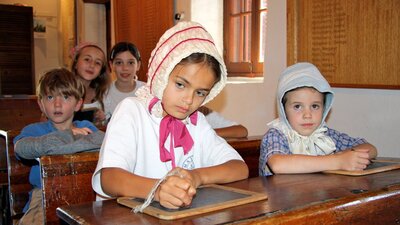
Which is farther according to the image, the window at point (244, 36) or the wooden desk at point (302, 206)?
the window at point (244, 36)

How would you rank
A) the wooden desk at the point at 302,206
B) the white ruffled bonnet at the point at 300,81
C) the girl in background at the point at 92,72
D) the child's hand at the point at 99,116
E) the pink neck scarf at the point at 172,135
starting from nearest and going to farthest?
the wooden desk at the point at 302,206, the pink neck scarf at the point at 172,135, the white ruffled bonnet at the point at 300,81, the child's hand at the point at 99,116, the girl in background at the point at 92,72

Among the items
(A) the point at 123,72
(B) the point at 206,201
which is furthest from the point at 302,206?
(A) the point at 123,72

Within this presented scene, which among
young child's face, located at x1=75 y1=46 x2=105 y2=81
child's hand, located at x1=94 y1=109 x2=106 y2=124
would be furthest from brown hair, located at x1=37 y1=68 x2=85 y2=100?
young child's face, located at x1=75 y1=46 x2=105 y2=81

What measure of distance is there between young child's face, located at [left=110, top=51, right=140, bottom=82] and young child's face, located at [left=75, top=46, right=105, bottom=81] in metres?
0.17

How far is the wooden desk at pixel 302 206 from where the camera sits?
101 centimetres

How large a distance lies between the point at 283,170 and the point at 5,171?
6.67ft

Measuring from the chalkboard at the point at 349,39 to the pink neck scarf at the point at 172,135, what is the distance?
1.47m

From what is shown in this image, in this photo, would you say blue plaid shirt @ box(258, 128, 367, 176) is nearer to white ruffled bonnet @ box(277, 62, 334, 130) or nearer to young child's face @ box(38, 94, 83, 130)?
white ruffled bonnet @ box(277, 62, 334, 130)

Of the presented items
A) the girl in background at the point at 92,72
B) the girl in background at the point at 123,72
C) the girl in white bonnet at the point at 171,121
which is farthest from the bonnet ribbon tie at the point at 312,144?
the girl in background at the point at 123,72

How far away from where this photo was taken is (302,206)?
1.11 m

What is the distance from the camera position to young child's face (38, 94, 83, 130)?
102 inches

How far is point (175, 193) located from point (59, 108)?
1662 mm

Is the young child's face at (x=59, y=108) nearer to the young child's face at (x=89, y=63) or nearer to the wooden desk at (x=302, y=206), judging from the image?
the young child's face at (x=89, y=63)

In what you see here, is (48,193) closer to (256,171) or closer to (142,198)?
(142,198)
